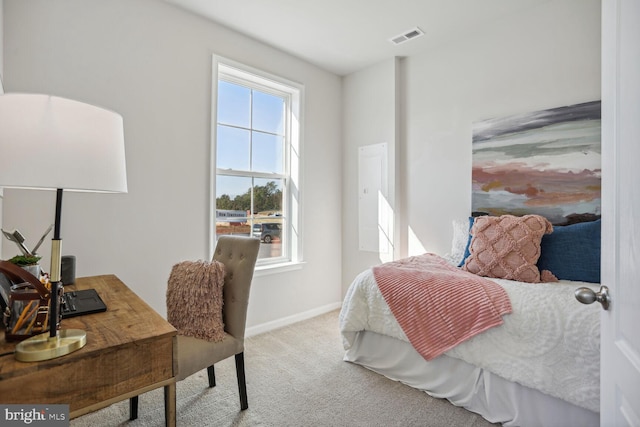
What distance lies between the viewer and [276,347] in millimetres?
2748

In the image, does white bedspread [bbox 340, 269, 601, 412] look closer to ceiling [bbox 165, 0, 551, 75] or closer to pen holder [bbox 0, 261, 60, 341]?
pen holder [bbox 0, 261, 60, 341]

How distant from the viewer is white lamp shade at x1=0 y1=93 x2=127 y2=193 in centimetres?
79

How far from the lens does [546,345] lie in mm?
1597

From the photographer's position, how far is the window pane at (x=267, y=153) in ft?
10.7

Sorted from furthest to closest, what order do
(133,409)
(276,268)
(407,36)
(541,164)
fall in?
(276,268)
(407,36)
(541,164)
(133,409)

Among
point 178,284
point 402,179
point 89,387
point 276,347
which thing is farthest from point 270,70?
point 89,387

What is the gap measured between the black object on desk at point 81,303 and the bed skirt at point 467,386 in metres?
1.67

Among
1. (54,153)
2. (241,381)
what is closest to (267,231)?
(241,381)

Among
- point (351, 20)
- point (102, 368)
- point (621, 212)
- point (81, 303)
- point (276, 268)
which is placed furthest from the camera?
point (276, 268)

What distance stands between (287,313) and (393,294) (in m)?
1.52

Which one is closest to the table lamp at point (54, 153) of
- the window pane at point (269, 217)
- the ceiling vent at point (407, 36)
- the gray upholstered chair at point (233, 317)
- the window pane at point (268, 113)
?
the gray upholstered chair at point (233, 317)

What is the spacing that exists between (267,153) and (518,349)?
2.60m

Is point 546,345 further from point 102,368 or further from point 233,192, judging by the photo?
point 233,192

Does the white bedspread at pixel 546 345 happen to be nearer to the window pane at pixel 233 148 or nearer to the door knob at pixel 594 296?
the door knob at pixel 594 296
